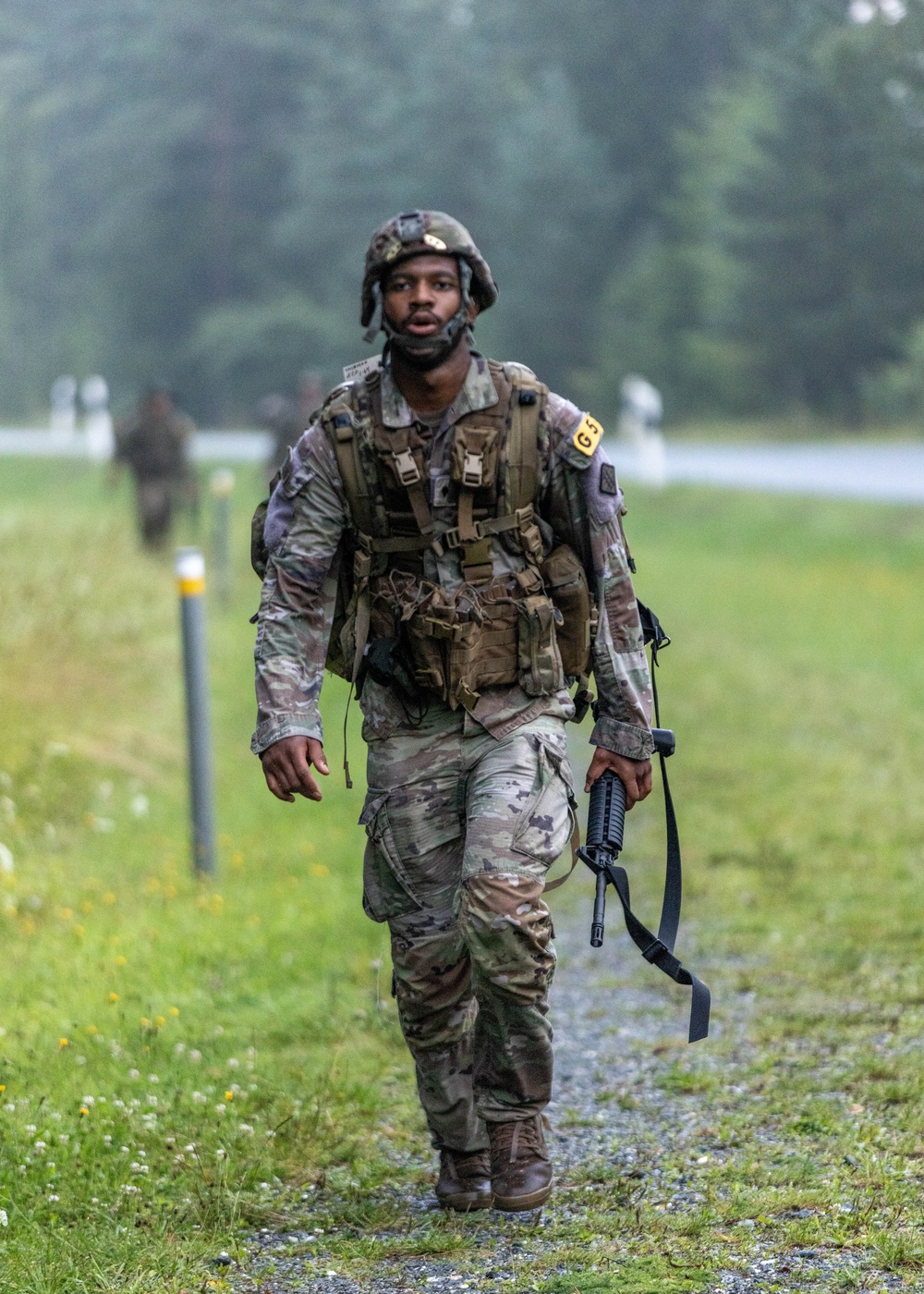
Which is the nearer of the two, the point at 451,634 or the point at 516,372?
the point at 451,634

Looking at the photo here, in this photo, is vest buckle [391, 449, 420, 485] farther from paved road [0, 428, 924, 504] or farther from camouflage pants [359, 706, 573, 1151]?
paved road [0, 428, 924, 504]

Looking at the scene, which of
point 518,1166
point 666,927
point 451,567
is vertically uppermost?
point 451,567

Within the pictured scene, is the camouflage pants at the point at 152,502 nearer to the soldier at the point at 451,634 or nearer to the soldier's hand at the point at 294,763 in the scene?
the soldier at the point at 451,634

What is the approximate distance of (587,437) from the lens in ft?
13.9

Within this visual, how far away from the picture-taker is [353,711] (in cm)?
1056

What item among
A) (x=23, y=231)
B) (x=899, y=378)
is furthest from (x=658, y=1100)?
(x=23, y=231)

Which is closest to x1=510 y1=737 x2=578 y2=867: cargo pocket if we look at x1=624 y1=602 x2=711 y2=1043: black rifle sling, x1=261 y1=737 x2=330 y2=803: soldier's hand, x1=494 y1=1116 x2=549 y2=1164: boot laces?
x1=624 y1=602 x2=711 y2=1043: black rifle sling

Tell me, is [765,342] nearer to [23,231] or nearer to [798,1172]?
[23,231]

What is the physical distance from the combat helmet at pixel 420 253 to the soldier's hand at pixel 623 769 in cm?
94

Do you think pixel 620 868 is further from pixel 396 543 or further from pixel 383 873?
pixel 396 543

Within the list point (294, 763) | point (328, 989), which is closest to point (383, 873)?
point (294, 763)

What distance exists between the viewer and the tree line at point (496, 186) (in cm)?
4003

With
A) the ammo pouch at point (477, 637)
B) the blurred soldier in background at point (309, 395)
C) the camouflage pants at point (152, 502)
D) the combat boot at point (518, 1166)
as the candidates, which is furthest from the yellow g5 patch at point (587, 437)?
the camouflage pants at point (152, 502)

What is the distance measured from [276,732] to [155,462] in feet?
46.5
